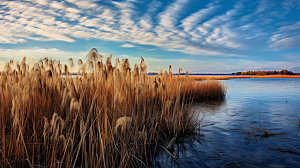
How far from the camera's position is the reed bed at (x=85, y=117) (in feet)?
7.51

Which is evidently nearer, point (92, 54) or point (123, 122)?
point (123, 122)

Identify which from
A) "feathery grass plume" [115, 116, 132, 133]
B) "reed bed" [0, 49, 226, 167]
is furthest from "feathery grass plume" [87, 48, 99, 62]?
"feathery grass plume" [115, 116, 132, 133]

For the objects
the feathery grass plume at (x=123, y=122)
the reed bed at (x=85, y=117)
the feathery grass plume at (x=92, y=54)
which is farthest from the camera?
the feathery grass plume at (x=92, y=54)

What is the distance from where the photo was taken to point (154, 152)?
2980 mm

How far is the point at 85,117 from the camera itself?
10.6ft

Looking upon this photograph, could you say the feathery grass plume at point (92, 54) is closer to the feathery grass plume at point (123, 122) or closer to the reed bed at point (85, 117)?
the reed bed at point (85, 117)

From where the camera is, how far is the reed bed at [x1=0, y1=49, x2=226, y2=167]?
7.51ft

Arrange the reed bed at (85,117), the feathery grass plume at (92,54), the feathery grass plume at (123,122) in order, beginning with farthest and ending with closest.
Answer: the feathery grass plume at (92,54), the reed bed at (85,117), the feathery grass plume at (123,122)

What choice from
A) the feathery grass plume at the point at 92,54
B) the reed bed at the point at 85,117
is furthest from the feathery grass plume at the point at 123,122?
the feathery grass plume at the point at 92,54

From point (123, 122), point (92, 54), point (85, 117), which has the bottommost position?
point (85, 117)

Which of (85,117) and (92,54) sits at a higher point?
(92,54)

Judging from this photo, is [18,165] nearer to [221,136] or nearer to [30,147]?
[30,147]

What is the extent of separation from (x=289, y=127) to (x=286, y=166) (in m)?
2.82

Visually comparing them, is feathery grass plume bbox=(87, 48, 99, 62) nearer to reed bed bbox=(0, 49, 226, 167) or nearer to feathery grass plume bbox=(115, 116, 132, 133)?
reed bed bbox=(0, 49, 226, 167)
